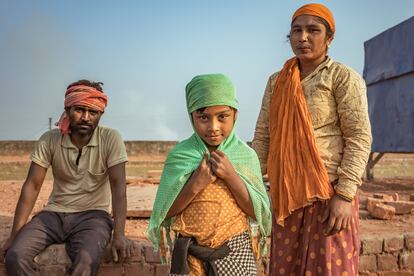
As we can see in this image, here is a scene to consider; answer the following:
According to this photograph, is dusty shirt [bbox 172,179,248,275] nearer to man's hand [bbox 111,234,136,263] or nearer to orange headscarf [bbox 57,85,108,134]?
man's hand [bbox 111,234,136,263]

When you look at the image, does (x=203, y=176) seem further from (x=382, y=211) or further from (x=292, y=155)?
(x=382, y=211)

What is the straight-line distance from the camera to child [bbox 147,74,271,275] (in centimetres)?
214

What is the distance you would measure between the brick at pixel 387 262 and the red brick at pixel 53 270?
301cm

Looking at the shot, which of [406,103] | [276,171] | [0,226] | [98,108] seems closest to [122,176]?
[98,108]

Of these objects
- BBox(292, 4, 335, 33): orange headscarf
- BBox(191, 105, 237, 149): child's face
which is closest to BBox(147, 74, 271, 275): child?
BBox(191, 105, 237, 149): child's face

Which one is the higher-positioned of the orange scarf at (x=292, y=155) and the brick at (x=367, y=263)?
the orange scarf at (x=292, y=155)

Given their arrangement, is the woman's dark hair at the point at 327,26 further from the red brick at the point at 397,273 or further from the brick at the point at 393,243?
the red brick at the point at 397,273

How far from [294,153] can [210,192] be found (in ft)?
2.01

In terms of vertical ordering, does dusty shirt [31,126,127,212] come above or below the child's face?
below

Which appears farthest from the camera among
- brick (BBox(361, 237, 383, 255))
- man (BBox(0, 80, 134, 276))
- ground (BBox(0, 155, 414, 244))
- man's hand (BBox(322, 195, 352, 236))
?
ground (BBox(0, 155, 414, 244))

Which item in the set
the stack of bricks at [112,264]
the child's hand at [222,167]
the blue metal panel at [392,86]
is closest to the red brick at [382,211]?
the stack of bricks at [112,264]

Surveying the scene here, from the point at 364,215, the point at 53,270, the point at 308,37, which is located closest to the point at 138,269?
the point at 53,270

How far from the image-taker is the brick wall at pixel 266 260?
10.8 feet

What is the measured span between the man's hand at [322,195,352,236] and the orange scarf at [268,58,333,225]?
60 mm
